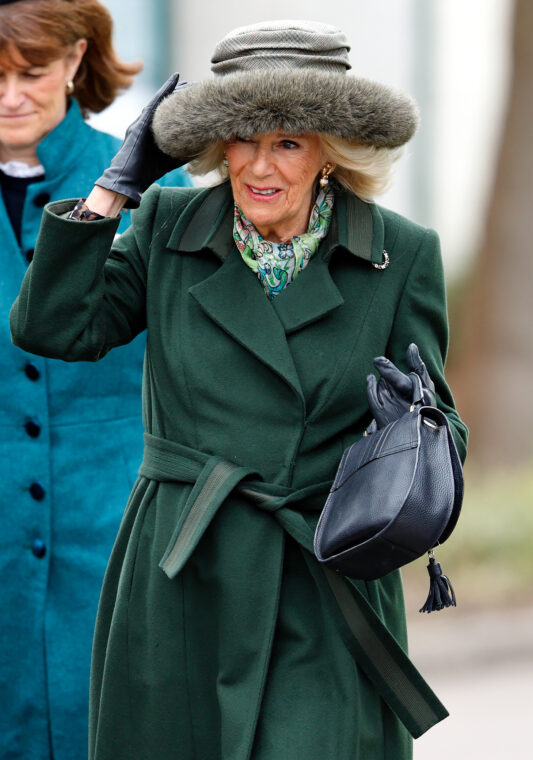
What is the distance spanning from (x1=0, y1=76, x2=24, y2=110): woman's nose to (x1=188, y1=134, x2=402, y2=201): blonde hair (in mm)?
746

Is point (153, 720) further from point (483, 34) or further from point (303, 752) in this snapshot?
point (483, 34)

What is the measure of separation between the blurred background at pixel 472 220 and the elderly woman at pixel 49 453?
1.98 metres

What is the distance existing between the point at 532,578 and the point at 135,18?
10.8 ft

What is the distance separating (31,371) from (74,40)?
0.87 metres

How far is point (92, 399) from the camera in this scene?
12.8 ft

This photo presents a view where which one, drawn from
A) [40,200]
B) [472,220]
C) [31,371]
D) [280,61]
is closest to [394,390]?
[280,61]

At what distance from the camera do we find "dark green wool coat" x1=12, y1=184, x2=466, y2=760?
3.09 m

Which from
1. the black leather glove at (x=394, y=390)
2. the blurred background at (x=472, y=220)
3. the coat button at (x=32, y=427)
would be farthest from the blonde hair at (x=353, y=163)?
the blurred background at (x=472, y=220)

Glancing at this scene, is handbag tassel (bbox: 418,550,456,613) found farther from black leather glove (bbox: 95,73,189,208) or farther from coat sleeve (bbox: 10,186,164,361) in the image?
black leather glove (bbox: 95,73,189,208)

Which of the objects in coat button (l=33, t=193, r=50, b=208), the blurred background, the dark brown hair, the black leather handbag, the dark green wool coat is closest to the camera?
the black leather handbag

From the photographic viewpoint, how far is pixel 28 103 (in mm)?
3881

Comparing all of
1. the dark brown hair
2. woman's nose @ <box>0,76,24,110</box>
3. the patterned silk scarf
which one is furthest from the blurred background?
the patterned silk scarf

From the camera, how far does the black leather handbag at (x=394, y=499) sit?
2.85m

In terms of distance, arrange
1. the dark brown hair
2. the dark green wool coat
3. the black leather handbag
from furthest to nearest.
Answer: the dark brown hair < the dark green wool coat < the black leather handbag
